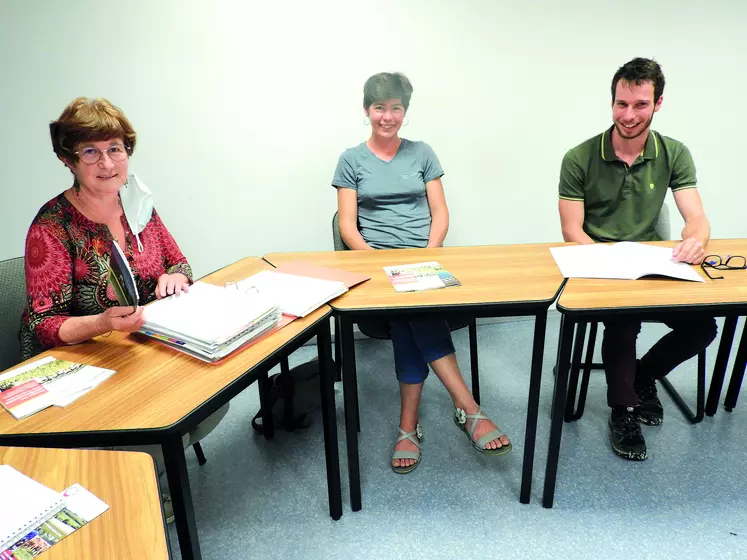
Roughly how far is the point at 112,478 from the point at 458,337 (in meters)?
2.19

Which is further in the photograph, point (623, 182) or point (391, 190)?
point (391, 190)

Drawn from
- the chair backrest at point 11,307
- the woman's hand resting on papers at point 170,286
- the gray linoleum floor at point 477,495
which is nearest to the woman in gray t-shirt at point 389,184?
the gray linoleum floor at point 477,495

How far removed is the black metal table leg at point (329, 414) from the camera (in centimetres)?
142

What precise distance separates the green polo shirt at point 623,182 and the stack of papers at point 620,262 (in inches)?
10.5

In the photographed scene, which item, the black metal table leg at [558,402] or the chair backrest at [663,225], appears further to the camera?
the chair backrest at [663,225]

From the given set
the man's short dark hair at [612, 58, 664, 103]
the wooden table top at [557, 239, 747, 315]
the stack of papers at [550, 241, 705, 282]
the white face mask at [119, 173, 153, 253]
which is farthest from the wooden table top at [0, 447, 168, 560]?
the man's short dark hair at [612, 58, 664, 103]

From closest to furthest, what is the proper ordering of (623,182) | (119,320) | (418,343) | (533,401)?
(119,320) → (533,401) → (418,343) → (623,182)

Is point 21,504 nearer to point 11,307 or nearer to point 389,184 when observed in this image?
point 11,307

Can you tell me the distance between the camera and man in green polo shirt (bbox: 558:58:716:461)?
1775 mm

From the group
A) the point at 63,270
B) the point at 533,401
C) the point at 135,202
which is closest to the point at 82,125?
the point at 135,202

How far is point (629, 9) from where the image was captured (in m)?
2.44

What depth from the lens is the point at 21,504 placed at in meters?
0.75

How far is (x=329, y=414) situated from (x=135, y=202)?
0.89 meters

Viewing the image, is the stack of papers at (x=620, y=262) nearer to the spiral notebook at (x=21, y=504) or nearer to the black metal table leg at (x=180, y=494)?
the black metal table leg at (x=180, y=494)
